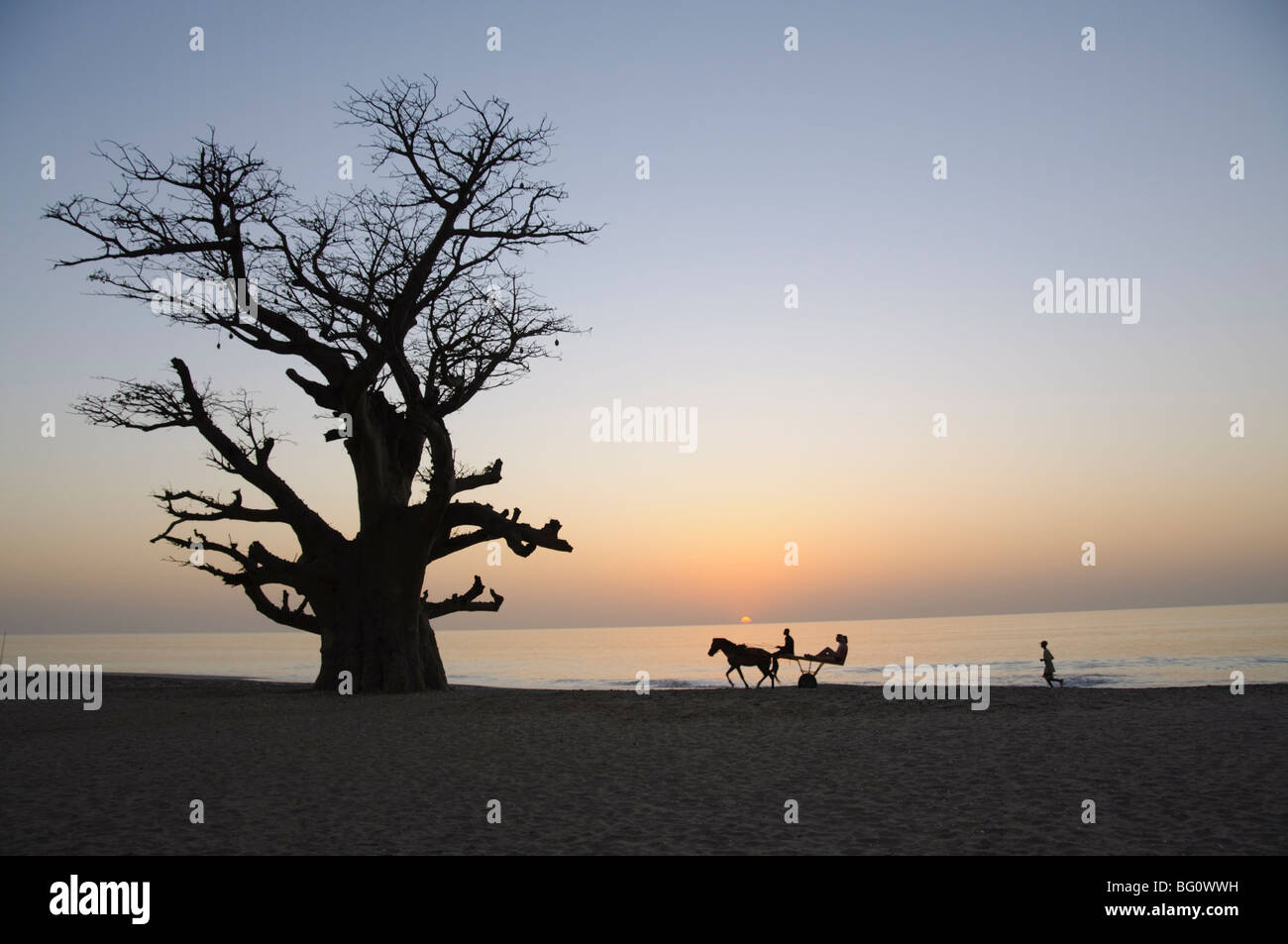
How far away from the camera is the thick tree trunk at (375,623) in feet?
81.5

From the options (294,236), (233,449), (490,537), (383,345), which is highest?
(294,236)

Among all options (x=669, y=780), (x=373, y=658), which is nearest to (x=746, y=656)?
(x=373, y=658)

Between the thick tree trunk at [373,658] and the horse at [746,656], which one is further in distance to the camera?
the horse at [746,656]

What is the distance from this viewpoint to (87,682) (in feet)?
106

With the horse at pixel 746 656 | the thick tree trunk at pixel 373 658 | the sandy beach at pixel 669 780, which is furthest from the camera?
the horse at pixel 746 656

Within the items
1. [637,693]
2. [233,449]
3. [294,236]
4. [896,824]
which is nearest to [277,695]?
[233,449]

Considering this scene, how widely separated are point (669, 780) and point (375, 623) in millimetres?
15483

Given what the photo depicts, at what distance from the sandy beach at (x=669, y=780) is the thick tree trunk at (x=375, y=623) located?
17.7 feet

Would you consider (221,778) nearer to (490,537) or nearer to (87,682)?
(490,537)

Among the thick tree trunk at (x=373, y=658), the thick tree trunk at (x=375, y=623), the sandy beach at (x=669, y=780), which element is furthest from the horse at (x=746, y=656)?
the thick tree trunk at (x=375, y=623)

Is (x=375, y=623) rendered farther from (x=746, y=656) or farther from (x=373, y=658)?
(x=746, y=656)

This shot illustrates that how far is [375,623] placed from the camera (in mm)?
24953

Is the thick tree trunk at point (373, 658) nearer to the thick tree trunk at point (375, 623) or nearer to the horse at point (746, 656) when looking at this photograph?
the thick tree trunk at point (375, 623)
